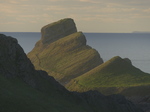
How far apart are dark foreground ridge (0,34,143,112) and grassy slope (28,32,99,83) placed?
68773 mm

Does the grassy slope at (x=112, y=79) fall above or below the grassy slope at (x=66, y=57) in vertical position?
above

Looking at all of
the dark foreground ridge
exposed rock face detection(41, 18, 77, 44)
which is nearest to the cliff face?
exposed rock face detection(41, 18, 77, 44)

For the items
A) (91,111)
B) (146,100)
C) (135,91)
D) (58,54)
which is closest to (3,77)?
(91,111)

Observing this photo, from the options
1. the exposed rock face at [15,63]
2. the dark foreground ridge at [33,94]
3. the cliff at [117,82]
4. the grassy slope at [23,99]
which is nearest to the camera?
the grassy slope at [23,99]

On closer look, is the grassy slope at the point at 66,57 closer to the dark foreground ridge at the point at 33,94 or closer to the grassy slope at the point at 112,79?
the grassy slope at the point at 112,79

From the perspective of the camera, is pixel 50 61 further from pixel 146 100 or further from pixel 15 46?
pixel 15 46

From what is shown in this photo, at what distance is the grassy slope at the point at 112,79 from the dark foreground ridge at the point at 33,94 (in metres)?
36.8

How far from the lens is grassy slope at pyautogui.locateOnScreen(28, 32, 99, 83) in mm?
139825

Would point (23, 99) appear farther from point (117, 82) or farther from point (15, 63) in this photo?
point (117, 82)

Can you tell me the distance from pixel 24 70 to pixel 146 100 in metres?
45.6

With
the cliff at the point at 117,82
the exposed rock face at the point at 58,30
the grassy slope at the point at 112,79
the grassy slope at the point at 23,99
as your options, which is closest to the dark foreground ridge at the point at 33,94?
the grassy slope at the point at 23,99

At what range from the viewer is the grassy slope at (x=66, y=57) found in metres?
140

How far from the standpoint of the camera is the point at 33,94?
169ft

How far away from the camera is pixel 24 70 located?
5894 cm
